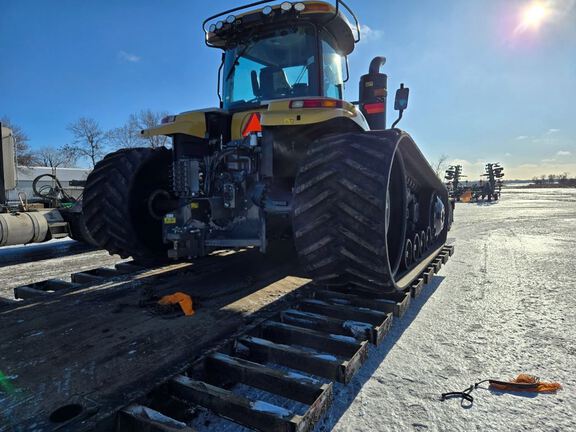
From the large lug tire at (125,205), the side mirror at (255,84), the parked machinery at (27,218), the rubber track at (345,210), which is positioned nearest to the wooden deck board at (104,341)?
the large lug tire at (125,205)

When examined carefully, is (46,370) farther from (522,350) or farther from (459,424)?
(522,350)

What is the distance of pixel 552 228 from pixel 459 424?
36.4 ft

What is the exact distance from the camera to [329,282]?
3078 mm

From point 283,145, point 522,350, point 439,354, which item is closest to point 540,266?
point 522,350

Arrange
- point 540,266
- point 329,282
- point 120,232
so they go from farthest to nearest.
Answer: point 540,266 < point 120,232 < point 329,282

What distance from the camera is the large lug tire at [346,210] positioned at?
2770mm

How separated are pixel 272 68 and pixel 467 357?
351 centimetres

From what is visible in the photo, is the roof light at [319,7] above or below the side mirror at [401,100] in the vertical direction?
above

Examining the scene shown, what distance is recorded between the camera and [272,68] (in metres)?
4.35

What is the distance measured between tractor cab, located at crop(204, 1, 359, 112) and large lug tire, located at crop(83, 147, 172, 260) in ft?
4.28

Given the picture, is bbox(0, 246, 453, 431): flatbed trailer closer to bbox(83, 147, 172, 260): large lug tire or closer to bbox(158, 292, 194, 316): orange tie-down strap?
bbox(158, 292, 194, 316): orange tie-down strap

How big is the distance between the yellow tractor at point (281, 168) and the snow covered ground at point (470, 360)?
52 cm

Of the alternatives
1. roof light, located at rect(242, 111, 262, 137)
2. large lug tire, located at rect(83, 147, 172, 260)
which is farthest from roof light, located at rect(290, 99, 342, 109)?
large lug tire, located at rect(83, 147, 172, 260)

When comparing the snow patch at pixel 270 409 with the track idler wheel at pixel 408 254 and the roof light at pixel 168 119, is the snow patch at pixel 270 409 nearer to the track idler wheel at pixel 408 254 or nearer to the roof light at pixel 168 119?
the track idler wheel at pixel 408 254
